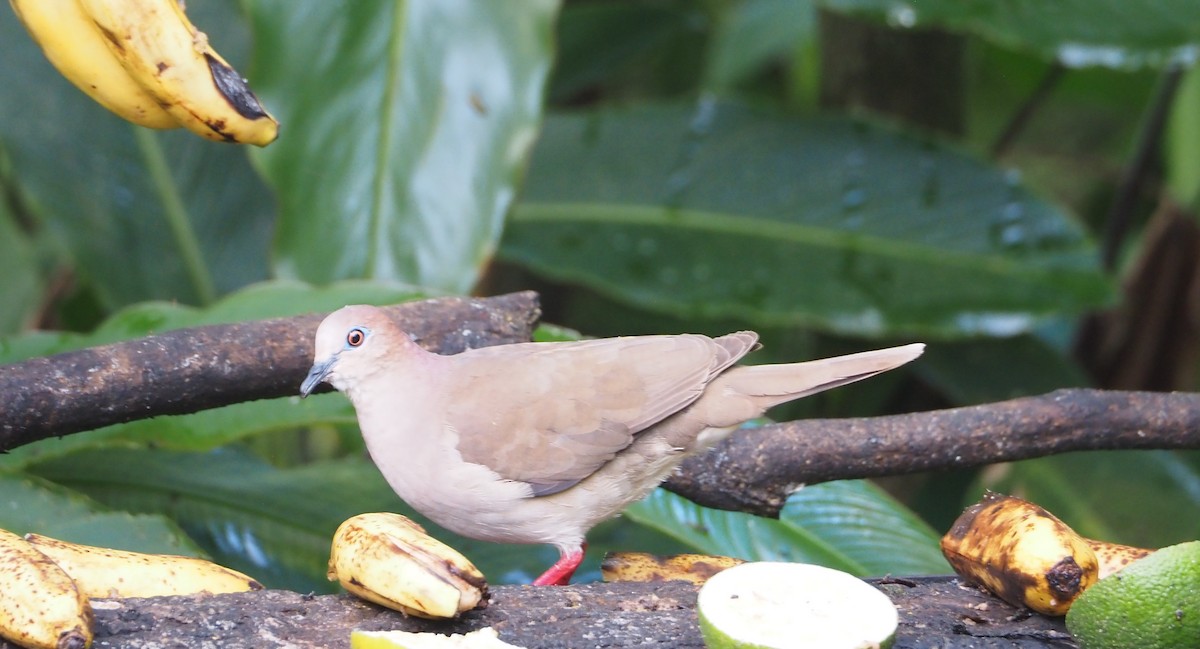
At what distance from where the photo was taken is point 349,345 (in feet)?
5.22

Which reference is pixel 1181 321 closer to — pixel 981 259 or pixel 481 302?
pixel 981 259

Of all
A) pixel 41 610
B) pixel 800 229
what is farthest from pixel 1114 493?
pixel 41 610

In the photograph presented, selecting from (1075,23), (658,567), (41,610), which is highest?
(1075,23)

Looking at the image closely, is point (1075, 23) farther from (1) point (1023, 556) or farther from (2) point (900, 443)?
(1) point (1023, 556)

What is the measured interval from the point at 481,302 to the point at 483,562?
26.1 inches

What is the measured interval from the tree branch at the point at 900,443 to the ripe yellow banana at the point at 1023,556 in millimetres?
197

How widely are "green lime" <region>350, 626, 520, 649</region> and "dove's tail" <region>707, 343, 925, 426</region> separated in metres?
0.52

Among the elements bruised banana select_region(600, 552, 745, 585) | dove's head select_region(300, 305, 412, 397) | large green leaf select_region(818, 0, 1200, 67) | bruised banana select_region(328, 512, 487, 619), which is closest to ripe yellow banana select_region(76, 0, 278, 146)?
dove's head select_region(300, 305, 412, 397)

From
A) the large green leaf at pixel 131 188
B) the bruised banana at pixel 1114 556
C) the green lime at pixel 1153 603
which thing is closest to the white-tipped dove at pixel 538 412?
the green lime at pixel 1153 603

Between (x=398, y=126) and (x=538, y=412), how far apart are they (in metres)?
1.35

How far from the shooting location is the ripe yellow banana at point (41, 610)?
124cm

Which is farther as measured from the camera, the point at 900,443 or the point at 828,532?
the point at 828,532

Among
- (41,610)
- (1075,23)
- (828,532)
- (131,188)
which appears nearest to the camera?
(41,610)

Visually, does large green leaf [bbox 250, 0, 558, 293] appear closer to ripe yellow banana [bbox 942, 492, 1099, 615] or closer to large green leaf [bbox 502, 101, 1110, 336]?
large green leaf [bbox 502, 101, 1110, 336]
